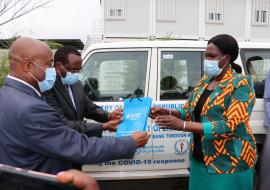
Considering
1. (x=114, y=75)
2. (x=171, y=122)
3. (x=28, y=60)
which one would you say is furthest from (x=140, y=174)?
(x=28, y=60)

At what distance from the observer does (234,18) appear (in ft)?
75.2

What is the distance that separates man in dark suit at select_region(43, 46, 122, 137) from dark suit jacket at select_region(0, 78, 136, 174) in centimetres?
88

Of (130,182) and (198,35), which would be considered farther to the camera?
(198,35)

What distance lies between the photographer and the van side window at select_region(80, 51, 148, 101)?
438cm

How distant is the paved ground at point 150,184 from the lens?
4.80 metres

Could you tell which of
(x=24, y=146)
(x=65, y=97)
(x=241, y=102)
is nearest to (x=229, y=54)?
(x=241, y=102)

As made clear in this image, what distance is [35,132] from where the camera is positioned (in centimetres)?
193

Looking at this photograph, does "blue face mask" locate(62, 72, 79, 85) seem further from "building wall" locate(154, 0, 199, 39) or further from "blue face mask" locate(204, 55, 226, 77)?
"building wall" locate(154, 0, 199, 39)

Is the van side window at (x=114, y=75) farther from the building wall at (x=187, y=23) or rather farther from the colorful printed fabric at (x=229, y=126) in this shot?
the building wall at (x=187, y=23)

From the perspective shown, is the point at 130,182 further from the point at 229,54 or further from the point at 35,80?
the point at 35,80

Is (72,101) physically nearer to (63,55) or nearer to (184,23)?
(63,55)

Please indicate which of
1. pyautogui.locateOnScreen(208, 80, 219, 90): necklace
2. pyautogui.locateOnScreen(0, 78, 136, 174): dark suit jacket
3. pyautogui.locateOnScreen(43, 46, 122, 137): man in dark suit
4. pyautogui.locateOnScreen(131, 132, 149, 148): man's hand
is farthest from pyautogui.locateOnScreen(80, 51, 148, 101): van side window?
pyautogui.locateOnScreen(0, 78, 136, 174): dark suit jacket

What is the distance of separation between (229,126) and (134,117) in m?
0.67

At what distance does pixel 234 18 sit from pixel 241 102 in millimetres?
21232
